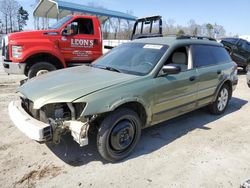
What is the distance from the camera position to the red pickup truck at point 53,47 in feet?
23.0

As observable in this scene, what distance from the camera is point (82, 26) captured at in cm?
816

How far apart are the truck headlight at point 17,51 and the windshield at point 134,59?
335 centimetres

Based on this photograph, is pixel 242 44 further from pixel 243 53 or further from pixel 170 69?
pixel 170 69

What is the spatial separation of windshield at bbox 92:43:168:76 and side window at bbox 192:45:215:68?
2.91 ft

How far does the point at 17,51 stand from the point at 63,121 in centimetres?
474

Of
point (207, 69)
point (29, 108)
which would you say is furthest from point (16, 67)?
point (207, 69)

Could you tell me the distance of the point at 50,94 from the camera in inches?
126

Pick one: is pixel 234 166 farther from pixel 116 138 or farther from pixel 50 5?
pixel 50 5

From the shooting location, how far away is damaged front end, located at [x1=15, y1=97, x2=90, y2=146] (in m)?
3.07

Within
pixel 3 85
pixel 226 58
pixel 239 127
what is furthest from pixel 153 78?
pixel 3 85

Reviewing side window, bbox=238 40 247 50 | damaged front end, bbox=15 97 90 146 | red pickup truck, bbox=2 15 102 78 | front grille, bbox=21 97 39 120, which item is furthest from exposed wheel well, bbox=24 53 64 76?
side window, bbox=238 40 247 50

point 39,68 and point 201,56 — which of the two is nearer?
point 201,56

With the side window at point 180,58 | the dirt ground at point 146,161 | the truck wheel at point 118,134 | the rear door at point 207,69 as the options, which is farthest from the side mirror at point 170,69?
the dirt ground at point 146,161

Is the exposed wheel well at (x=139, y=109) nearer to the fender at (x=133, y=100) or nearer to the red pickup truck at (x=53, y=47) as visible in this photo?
the fender at (x=133, y=100)
